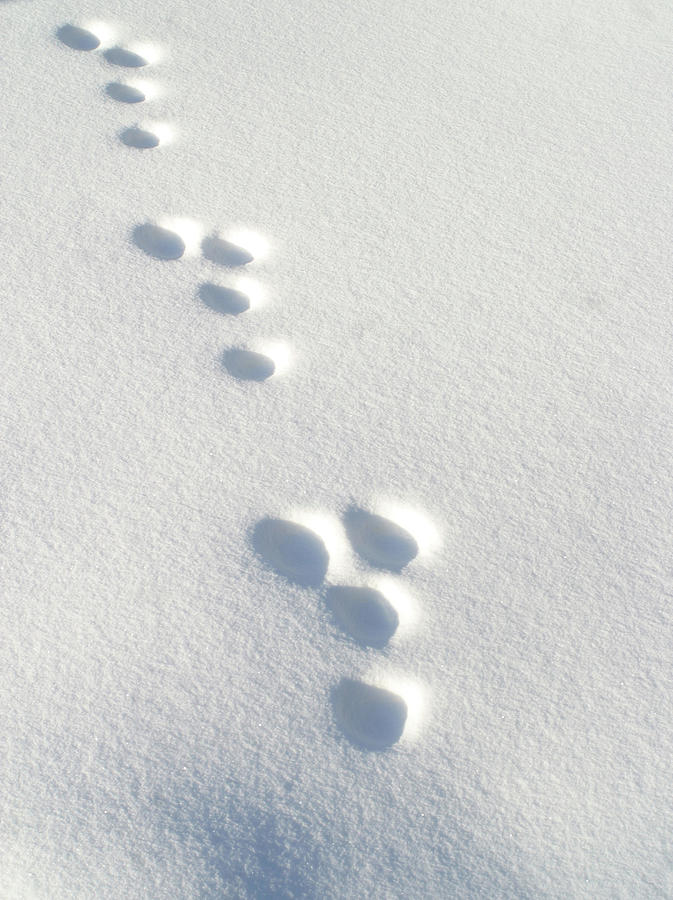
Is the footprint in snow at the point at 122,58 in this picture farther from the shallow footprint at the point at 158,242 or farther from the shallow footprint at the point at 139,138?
the shallow footprint at the point at 158,242

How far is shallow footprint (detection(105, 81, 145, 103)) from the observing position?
1560 mm

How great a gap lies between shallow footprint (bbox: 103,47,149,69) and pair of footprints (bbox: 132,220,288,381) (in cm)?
45

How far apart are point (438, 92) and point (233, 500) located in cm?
96

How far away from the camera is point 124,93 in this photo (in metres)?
1.57

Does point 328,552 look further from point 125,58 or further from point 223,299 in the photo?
point 125,58

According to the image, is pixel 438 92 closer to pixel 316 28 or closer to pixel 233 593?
pixel 316 28

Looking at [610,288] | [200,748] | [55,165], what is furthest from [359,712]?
[55,165]

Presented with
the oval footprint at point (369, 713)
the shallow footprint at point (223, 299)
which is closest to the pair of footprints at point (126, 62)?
the shallow footprint at point (223, 299)

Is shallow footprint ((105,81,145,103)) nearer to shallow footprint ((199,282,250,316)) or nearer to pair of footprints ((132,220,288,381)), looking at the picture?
pair of footprints ((132,220,288,381))

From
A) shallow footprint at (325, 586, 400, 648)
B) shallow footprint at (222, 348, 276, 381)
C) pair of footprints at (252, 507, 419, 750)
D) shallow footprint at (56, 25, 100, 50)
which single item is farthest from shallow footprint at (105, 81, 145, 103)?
shallow footprint at (325, 586, 400, 648)

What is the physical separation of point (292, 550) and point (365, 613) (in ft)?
0.38

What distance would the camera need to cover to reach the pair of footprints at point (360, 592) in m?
0.94

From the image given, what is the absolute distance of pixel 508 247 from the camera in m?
1.39

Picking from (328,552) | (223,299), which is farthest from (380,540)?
(223,299)
